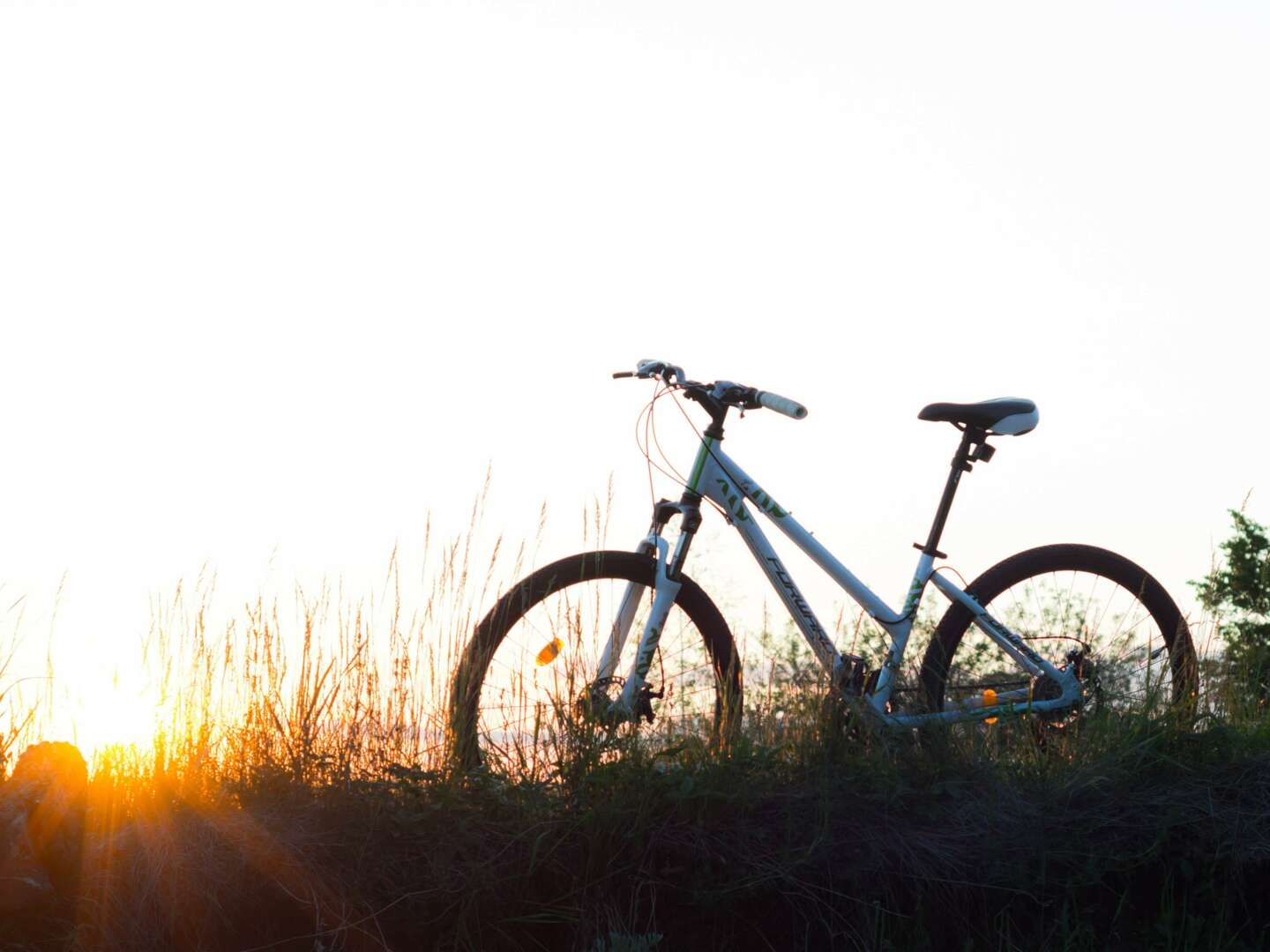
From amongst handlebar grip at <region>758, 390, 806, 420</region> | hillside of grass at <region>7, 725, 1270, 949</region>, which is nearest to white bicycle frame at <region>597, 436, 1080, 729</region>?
handlebar grip at <region>758, 390, 806, 420</region>

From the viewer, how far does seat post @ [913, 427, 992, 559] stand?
15.1 ft

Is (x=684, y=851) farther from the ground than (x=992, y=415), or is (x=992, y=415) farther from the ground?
(x=992, y=415)

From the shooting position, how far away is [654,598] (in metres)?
4.25

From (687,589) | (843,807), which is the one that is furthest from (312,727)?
(843,807)

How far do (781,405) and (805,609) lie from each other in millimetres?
721

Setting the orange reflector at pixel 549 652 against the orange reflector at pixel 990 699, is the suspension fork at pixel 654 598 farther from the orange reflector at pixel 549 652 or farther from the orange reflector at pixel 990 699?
the orange reflector at pixel 990 699

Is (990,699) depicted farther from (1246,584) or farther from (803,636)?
(1246,584)

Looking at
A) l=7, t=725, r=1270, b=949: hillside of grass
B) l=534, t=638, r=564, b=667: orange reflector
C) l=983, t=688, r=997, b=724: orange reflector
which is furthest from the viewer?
l=983, t=688, r=997, b=724: orange reflector

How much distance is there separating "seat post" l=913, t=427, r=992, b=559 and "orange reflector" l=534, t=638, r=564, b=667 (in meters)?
1.37

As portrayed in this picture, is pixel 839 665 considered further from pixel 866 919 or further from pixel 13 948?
pixel 13 948

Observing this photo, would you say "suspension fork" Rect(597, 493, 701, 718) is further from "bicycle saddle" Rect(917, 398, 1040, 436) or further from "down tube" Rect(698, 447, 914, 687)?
"bicycle saddle" Rect(917, 398, 1040, 436)

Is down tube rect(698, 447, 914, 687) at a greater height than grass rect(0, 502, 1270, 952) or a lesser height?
greater

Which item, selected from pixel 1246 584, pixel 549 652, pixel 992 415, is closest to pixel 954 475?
pixel 992 415

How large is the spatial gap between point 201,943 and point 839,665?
6.95ft
